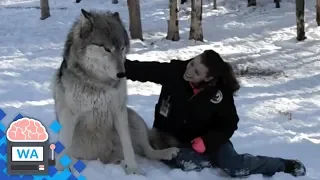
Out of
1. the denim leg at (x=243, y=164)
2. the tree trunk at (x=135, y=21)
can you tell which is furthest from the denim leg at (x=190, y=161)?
the tree trunk at (x=135, y=21)

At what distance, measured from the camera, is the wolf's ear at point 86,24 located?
12.2ft

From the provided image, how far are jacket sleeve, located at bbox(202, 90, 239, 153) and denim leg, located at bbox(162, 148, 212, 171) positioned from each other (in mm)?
166

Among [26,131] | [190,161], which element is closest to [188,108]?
[190,161]

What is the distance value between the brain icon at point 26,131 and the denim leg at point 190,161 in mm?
2083

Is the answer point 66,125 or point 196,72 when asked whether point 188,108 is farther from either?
point 66,125

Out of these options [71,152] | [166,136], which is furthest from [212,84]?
[71,152]

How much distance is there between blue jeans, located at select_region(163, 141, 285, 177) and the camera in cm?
437

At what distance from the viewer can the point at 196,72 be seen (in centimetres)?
419

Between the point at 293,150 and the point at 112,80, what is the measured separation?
104 inches

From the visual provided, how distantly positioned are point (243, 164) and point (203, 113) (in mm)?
637

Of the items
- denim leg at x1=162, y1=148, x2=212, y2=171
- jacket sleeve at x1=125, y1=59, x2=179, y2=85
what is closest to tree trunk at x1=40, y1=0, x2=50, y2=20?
jacket sleeve at x1=125, y1=59, x2=179, y2=85

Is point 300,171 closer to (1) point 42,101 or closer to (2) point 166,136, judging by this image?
(2) point 166,136

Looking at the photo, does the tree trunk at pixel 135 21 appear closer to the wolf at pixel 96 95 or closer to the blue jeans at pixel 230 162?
the wolf at pixel 96 95

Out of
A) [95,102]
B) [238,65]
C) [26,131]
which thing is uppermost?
[26,131]
